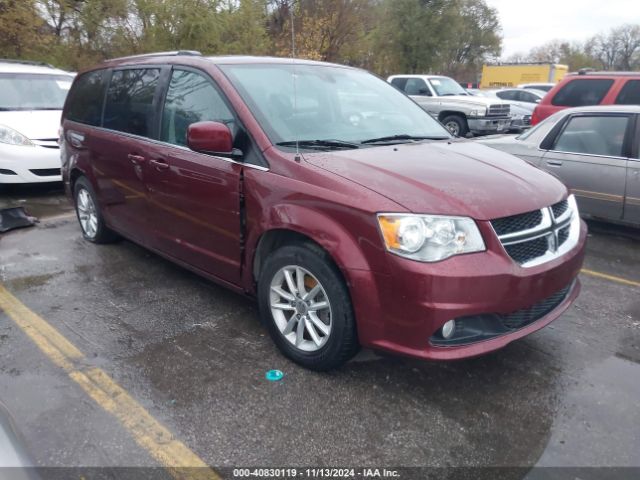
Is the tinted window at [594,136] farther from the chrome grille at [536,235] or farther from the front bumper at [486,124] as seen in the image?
the front bumper at [486,124]

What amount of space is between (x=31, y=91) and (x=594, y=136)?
8.10m

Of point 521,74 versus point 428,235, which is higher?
point 521,74

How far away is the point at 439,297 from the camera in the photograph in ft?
8.46

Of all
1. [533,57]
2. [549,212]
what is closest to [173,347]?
[549,212]

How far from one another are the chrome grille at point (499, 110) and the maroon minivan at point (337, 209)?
1059cm

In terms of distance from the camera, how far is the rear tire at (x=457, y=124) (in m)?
14.5

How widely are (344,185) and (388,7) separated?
98.9ft

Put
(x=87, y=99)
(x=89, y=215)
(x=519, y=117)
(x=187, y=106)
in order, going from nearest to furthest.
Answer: (x=187, y=106), (x=87, y=99), (x=89, y=215), (x=519, y=117)

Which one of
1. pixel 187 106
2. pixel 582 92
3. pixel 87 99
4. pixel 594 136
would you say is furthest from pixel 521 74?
pixel 187 106

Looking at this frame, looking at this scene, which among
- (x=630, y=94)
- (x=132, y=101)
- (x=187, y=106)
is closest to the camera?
(x=187, y=106)

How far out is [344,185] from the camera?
111 inches

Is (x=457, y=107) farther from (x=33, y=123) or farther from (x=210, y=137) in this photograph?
(x=210, y=137)

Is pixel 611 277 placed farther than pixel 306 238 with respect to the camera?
Yes

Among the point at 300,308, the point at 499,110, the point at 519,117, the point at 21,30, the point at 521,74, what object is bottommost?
the point at 300,308
